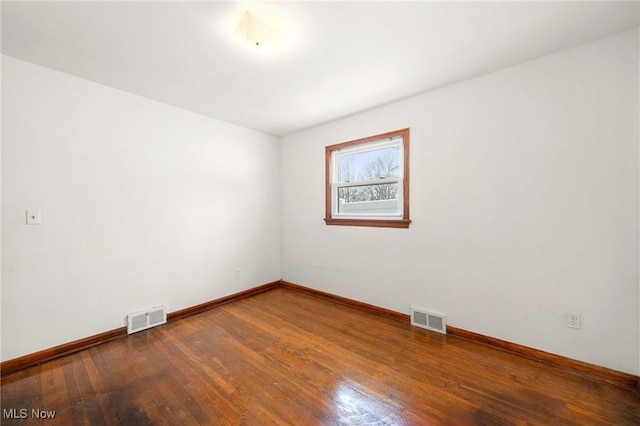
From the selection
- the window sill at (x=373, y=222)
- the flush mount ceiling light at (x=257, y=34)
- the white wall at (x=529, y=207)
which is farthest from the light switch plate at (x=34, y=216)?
the white wall at (x=529, y=207)

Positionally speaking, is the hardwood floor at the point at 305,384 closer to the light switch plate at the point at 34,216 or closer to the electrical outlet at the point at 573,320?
the electrical outlet at the point at 573,320

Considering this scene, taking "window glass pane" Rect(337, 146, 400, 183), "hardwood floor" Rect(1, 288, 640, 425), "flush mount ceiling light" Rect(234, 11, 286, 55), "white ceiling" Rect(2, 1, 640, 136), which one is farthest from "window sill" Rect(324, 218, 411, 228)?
"flush mount ceiling light" Rect(234, 11, 286, 55)

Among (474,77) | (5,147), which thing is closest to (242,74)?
(5,147)

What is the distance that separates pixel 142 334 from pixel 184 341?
20.4 inches

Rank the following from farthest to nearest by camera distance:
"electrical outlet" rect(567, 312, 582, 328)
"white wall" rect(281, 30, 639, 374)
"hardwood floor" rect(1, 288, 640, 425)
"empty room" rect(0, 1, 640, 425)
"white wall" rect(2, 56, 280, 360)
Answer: "white wall" rect(2, 56, 280, 360), "electrical outlet" rect(567, 312, 582, 328), "white wall" rect(281, 30, 639, 374), "empty room" rect(0, 1, 640, 425), "hardwood floor" rect(1, 288, 640, 425)

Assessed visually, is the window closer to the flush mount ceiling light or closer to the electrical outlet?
the electrical outlet

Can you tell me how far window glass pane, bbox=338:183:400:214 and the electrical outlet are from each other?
1.65 metres

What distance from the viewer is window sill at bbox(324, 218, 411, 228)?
9.32 feet

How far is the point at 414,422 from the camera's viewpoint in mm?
1474

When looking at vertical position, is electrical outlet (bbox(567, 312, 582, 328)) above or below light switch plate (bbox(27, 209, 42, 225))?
below

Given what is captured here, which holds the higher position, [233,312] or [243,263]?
[243,263]

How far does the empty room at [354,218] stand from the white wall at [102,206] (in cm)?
2

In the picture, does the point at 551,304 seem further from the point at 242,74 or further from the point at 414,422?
the point at 242,74

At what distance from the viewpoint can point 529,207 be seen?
2.12 metres
